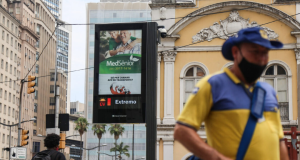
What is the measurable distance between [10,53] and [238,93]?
107 m

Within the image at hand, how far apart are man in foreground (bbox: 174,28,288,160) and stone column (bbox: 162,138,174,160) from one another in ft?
80.8

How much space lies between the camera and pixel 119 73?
2180 cm

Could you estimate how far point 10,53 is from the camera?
350ft

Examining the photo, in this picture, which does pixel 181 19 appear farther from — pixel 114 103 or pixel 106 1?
pixel 106 1

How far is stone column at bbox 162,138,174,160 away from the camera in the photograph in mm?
27641

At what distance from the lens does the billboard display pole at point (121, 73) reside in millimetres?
21078

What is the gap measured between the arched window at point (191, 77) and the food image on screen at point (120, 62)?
696cm

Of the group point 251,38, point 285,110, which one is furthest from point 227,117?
point 285,110

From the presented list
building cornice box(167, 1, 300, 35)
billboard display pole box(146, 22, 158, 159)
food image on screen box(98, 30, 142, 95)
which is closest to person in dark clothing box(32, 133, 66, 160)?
billboard display pole box(146, 22, 158, 159)

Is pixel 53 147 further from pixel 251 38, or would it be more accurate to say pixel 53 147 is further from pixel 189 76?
pixel 189 76

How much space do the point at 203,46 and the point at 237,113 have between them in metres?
25.8

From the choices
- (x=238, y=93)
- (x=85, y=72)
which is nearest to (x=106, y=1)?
(x=85, y=72)

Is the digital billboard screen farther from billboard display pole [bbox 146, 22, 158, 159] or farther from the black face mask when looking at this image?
the black face mask

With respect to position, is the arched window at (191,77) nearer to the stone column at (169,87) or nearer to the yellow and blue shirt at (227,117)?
the stone column at (169,87)
